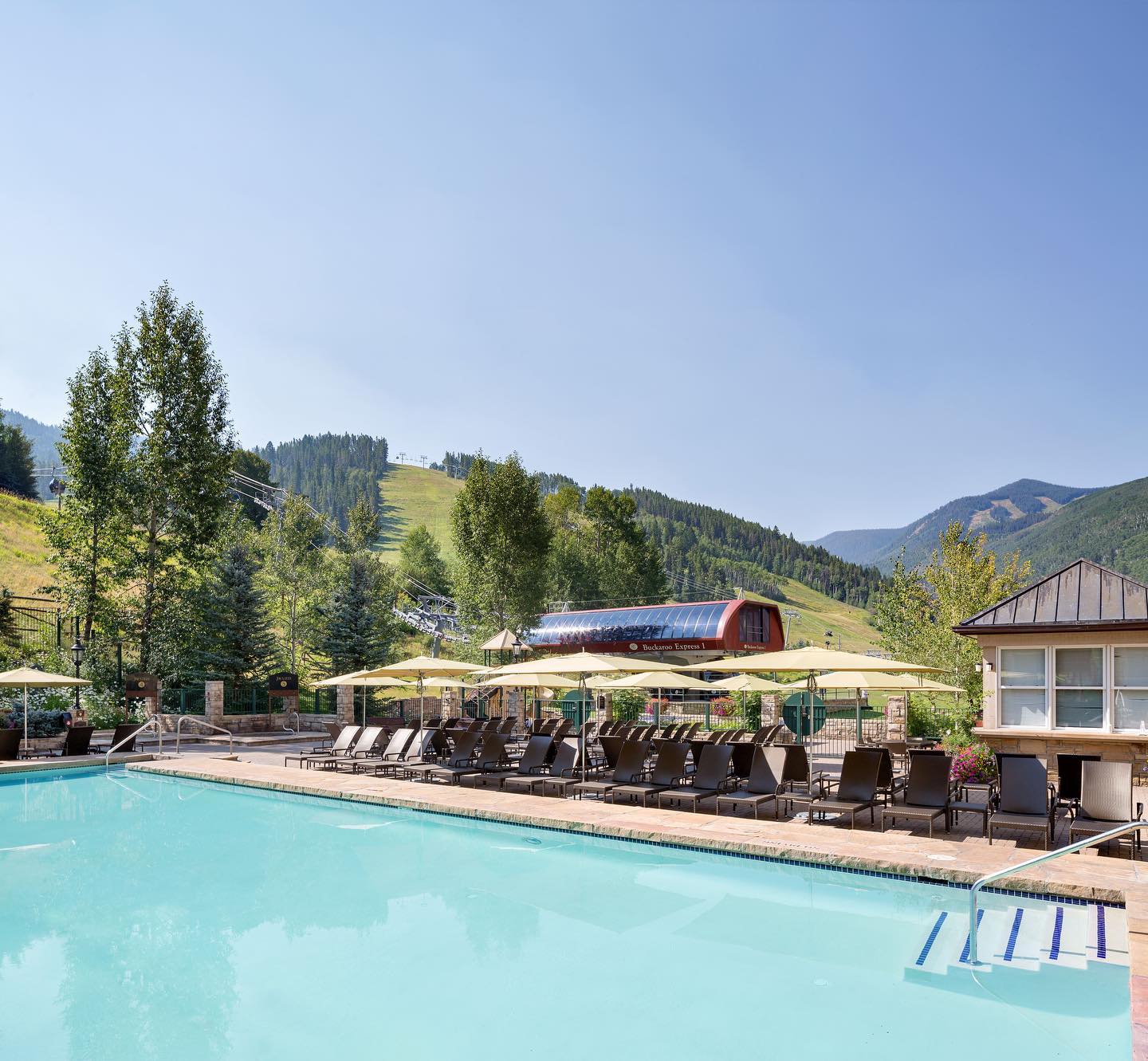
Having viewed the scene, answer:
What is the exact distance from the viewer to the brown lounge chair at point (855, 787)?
10.7 m

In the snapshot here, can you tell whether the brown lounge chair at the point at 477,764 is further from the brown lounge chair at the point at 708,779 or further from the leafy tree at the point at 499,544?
the leafy tree at the point at 499,544

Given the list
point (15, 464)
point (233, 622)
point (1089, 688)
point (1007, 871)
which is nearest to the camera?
point (1007, 871)

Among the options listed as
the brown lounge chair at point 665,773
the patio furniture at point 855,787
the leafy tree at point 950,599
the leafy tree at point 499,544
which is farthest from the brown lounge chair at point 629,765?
the leafy tree at point 499,544

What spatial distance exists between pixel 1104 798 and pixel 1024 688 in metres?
4.56

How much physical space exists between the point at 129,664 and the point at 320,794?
15.1m

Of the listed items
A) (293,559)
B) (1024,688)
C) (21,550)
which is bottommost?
(1024,688)

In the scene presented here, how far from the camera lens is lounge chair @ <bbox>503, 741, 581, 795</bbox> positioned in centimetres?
1333

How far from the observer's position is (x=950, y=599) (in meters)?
26.0

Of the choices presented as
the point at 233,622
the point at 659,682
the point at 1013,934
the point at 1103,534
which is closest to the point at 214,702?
the point at 233,622

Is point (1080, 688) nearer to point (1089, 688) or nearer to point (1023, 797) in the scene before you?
point (1089, 688)

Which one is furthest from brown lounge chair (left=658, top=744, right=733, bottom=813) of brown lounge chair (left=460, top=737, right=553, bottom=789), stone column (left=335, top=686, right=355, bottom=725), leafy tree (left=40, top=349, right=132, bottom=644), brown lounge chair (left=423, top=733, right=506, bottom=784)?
leafy tree (left=40, top=349, right=132, bottom=644)

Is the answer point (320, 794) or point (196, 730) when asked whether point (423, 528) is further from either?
point (320, 794)

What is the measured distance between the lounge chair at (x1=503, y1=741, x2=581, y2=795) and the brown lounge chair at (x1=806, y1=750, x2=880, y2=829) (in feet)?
13.0

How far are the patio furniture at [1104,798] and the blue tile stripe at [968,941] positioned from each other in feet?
6.36
